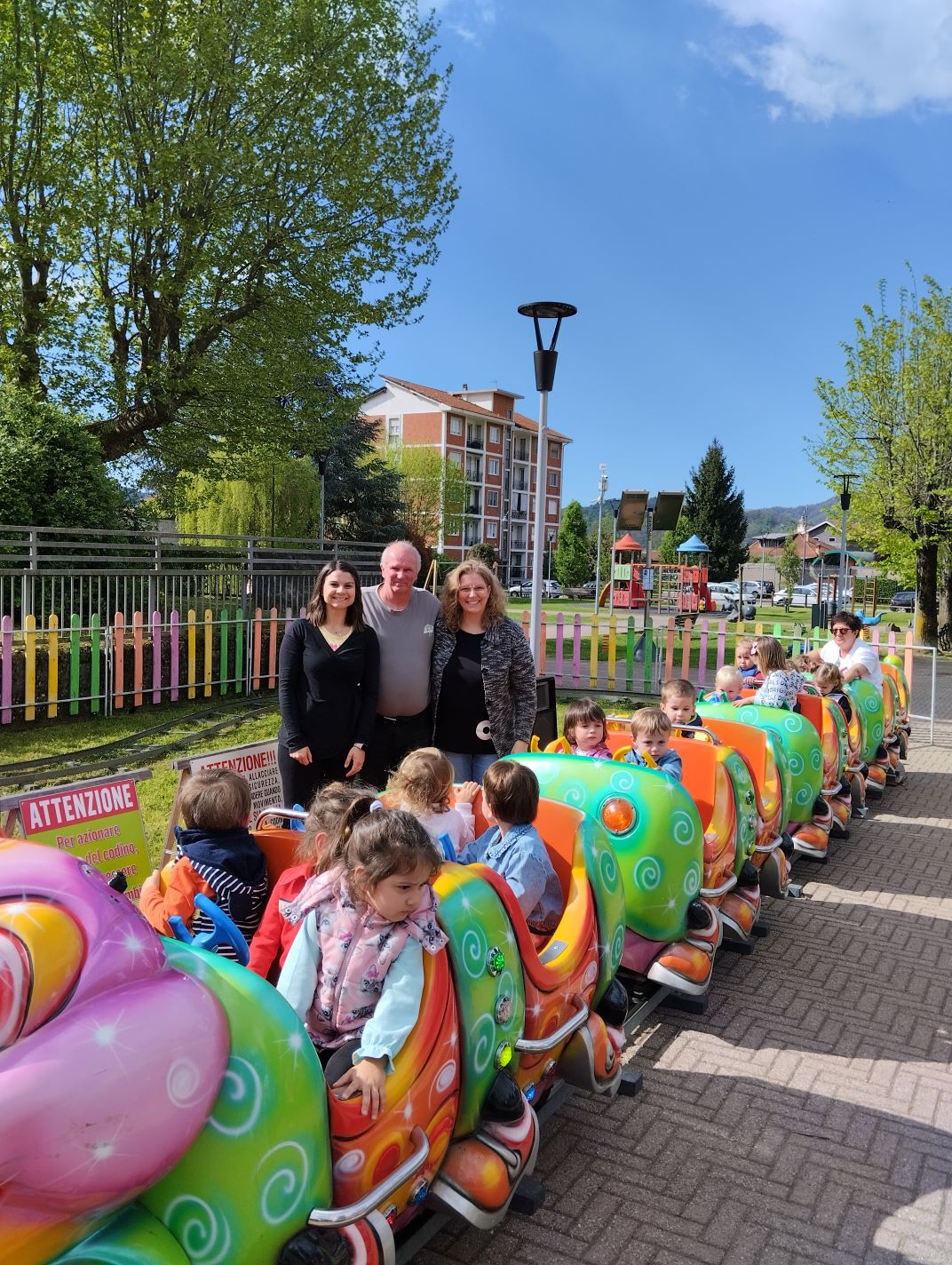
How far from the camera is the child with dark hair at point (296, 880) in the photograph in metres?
2.35

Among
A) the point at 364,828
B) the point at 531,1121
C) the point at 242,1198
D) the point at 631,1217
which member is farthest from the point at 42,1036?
the point at 631,1217

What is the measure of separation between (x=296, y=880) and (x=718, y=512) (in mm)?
56244

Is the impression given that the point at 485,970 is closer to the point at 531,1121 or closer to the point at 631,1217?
the point at 531,1121

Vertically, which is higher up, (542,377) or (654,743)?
(542,377)

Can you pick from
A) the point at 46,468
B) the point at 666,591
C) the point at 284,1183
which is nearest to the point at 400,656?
the point at 284,1183

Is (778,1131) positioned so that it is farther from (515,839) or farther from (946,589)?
(946,589)

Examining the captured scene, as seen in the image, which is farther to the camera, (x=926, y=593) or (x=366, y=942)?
(x=926, y=593)

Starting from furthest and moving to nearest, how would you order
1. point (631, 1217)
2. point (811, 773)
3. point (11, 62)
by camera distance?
point (11, 62), point (811, 773), point (631, 1217)

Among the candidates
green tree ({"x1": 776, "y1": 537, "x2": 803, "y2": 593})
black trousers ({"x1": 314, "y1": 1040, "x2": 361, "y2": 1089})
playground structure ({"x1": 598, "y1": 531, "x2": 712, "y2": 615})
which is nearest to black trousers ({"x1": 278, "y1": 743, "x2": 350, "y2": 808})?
black trousers ({"x1": 314, "y1": 1040, "x2": 361, "y2": 1089})

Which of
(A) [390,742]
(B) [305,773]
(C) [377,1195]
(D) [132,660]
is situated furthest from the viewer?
(D) [132,660]

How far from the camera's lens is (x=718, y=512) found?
56.2 m

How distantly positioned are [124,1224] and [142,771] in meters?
2.54

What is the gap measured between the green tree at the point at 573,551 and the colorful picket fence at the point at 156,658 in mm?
52046

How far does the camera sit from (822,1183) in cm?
284
